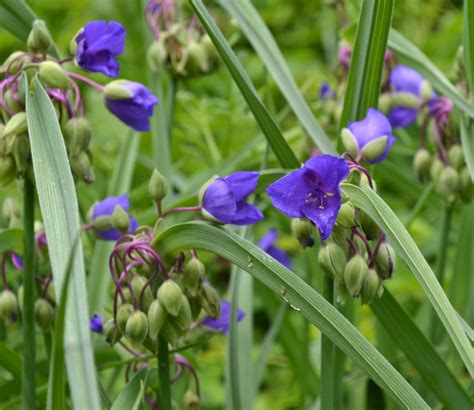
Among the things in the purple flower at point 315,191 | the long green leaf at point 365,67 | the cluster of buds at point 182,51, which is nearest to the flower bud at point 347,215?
the purple flower at point 315,191

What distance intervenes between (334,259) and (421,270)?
124mm

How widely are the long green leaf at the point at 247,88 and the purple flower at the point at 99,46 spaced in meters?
0.12

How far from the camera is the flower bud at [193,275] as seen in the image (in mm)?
962

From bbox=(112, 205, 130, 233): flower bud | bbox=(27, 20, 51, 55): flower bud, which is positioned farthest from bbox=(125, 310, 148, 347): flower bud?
bbox=(27, 20, 51, 55): flower bud

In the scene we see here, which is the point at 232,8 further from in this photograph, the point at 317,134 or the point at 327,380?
the point at 327,380

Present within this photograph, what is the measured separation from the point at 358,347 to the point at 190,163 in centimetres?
175

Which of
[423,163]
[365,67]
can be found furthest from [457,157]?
[365,67]

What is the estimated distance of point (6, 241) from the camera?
1162 millimetres

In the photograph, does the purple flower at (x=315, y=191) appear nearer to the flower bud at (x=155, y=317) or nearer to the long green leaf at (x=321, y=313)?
the long green leaf at (x=321, y=313)

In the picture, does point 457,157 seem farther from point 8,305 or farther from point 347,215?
point 8,305

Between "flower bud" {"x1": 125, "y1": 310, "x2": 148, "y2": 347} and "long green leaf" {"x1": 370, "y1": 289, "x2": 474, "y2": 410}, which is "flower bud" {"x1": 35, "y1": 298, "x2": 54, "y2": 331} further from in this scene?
"long green leaf" {"x1": 370, "y1": 289, "x2": 474, "y2": 410}

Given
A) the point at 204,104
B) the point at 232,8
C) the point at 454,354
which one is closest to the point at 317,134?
the point at 232,8

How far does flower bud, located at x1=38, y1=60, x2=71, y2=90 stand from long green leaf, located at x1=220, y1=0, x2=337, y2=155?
300 mm

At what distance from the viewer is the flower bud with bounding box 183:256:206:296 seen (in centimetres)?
96
